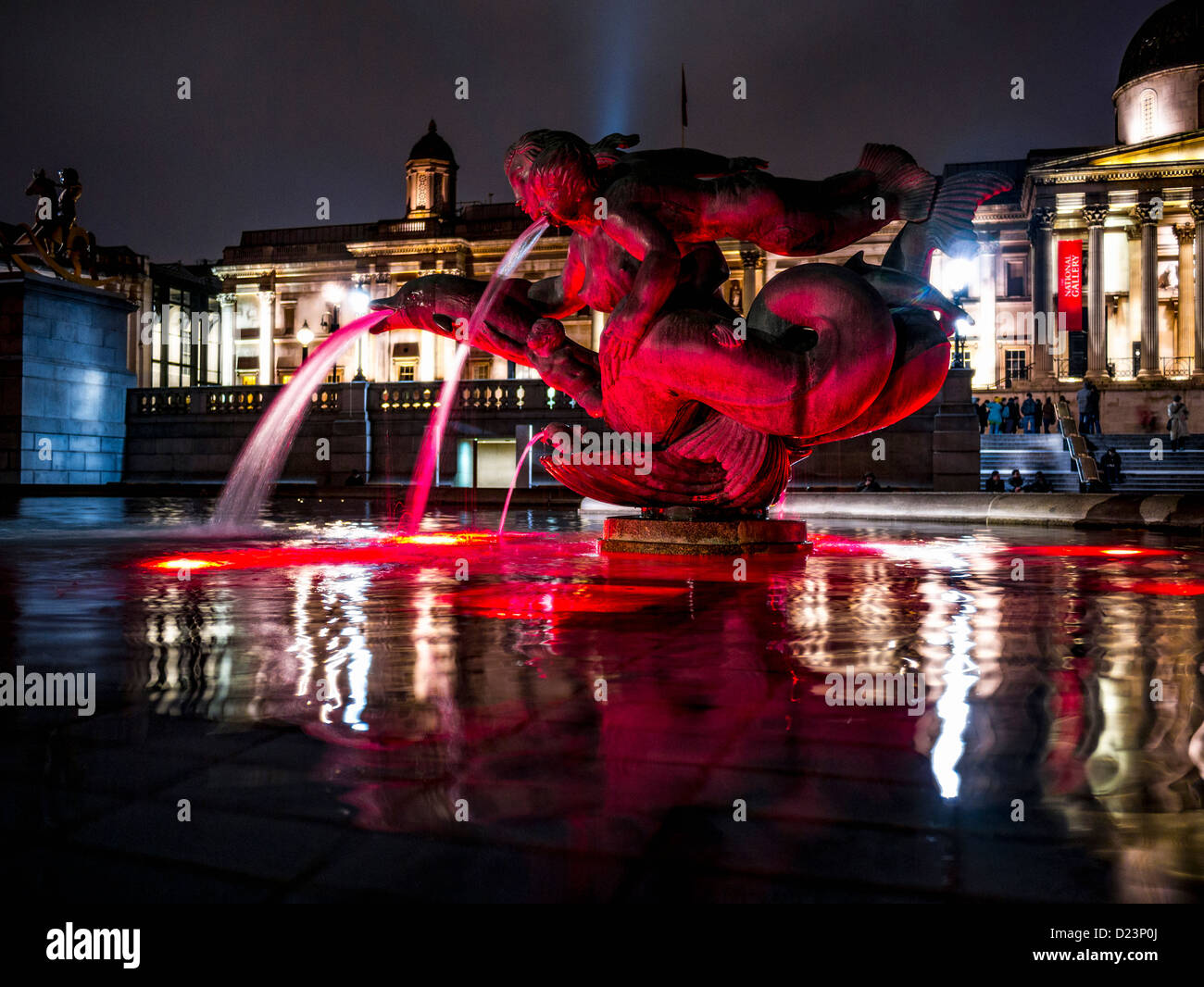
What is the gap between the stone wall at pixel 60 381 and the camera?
2716cm

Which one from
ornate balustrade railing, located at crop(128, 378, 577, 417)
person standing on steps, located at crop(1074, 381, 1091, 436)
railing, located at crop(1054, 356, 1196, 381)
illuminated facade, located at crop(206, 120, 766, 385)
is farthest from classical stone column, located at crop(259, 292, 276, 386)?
person standing on steps, located at crop(1074, 381, 1091, 436)

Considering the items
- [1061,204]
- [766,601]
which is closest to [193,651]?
[766,601]

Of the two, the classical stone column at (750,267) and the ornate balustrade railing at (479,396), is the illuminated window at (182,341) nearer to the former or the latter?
the classical stone column at (750,267)

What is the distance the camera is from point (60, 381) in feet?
94.7

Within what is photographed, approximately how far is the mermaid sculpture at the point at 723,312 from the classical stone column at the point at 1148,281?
173 feet

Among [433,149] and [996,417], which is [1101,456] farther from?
[433,149]

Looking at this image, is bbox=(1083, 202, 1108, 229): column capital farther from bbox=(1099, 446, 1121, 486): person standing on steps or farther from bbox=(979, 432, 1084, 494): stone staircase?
bbox=(1099, 446, 1121, 486): person standing on steps

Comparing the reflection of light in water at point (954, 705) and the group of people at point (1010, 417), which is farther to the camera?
the group of people at point (1010, 417)

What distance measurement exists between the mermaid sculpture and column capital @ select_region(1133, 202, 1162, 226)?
55129mm

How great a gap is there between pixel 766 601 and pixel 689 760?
3.15 m

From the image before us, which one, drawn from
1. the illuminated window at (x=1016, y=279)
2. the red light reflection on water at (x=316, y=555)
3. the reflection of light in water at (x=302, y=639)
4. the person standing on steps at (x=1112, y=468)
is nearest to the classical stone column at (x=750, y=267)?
the illuminated window at (x=1016, y=279)

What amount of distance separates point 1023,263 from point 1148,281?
10.2 meters

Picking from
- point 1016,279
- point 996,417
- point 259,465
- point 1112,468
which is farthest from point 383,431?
point 1016,279

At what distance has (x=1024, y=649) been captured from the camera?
4094mm
